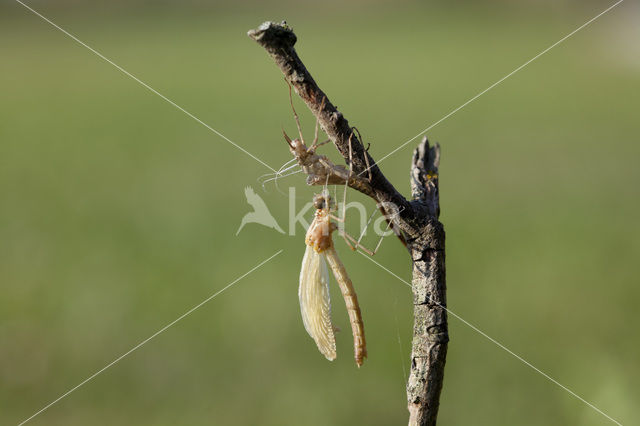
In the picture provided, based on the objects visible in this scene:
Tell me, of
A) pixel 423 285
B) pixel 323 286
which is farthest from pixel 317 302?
pixel 423 285

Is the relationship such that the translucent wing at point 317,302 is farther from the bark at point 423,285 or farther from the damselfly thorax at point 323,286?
the bark at point 423,285

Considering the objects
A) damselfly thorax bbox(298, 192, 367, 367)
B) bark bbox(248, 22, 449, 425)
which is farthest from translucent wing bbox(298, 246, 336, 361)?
bark bbox(248, 22, 449, 425)

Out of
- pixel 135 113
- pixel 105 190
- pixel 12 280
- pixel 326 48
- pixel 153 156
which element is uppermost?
pixel 326 48

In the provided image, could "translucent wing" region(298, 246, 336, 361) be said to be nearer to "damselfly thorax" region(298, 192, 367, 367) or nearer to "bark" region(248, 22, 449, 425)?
"damselfly thorax" region(298, 192, 367, 367)

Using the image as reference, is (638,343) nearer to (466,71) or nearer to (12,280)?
(12,280)

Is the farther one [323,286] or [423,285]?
[323,286]

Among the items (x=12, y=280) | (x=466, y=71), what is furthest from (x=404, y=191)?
(x=466, y=71)

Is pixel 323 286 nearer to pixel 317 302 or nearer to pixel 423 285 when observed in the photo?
pixel 317 302

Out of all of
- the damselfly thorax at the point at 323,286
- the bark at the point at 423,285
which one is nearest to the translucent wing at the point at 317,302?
the damselfly thorax at the point at 323,286
